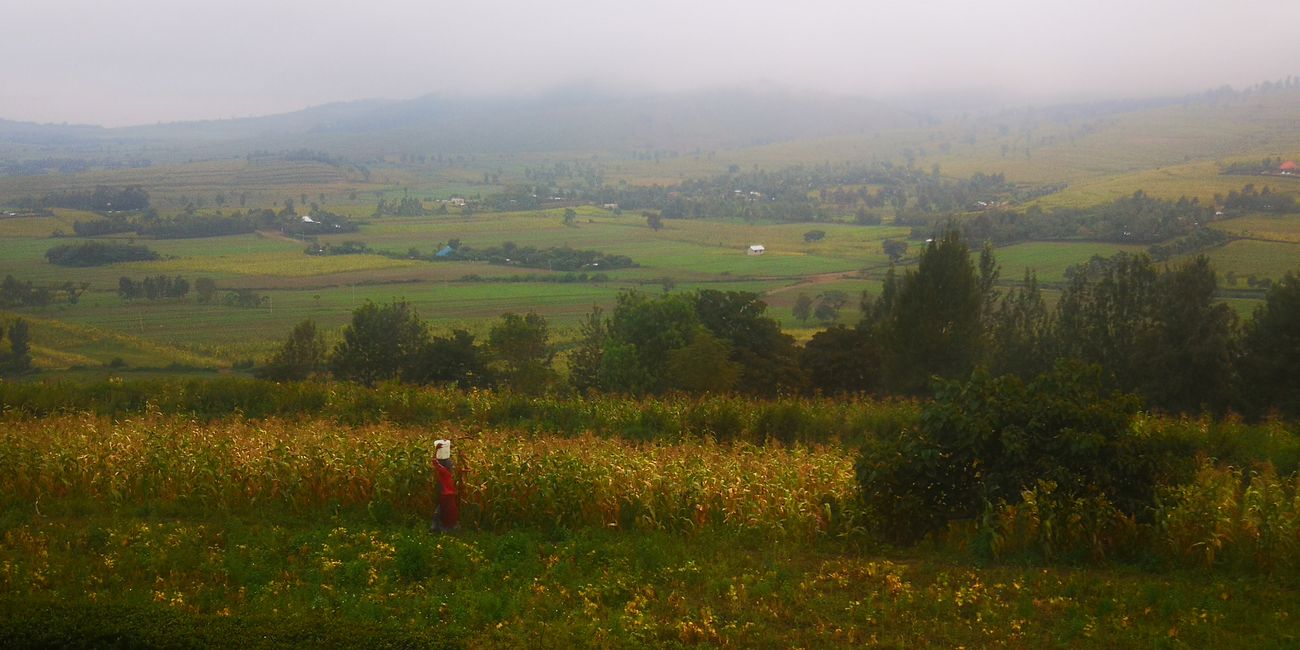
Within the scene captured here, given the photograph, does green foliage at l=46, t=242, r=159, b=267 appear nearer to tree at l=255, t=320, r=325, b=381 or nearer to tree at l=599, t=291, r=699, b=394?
tree at l=255, t=320, r=325, b=381

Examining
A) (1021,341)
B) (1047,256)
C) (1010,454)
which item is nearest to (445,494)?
(1010,454)

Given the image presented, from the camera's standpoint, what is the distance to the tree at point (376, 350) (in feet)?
89.5

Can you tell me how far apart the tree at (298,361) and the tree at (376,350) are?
87 cm

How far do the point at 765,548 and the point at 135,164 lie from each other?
12084 centimetres

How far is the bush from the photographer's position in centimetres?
825

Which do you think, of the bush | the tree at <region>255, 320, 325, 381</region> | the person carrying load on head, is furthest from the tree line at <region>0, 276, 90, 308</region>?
the bush

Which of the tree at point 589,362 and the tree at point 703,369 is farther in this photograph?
the tree at point 589,362

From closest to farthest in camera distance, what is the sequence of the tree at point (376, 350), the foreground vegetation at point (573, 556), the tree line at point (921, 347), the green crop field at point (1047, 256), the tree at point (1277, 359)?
the foreground vegetation at point (573, 556)
the tree at point (1277, 359)
the tree line at point (921, 347)
the tree at point (376, 350)
the green crop field at point (1047, 256)

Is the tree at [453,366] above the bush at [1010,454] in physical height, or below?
below

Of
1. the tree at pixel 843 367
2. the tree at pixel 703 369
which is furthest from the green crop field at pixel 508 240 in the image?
the tree at pixel 703 369

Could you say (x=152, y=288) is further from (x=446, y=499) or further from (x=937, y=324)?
(x=446, y=499)

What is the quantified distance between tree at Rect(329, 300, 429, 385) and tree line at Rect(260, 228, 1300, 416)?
1.8 inches

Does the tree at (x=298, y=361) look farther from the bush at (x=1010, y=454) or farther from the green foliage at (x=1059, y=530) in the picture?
the green foliage at (x=1059, y=530)

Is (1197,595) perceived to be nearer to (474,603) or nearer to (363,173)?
(474,603)
